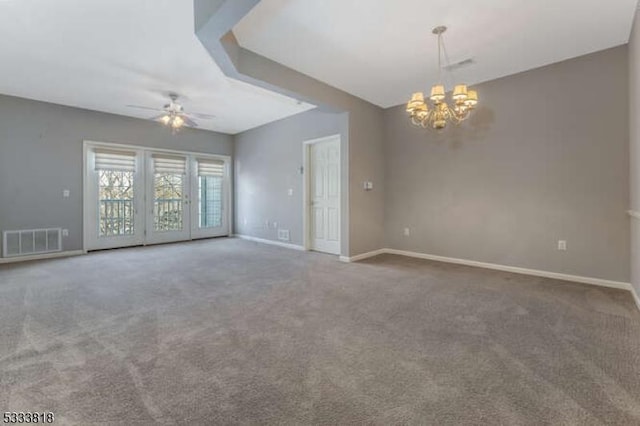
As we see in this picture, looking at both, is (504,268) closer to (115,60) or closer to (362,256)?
(362,256)

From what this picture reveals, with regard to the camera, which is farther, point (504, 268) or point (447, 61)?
point (504, 268)

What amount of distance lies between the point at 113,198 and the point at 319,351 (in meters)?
6.00

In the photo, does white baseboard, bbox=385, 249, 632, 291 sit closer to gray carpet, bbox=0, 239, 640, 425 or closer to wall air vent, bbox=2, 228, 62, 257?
gray carpet, bbox=0, 239, 640, 425

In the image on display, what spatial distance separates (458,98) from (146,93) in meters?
4.75

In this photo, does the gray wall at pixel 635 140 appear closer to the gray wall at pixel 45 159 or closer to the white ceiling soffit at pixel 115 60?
the white ceiling soffit at pixel 115 60

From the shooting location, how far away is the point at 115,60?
3.76 m

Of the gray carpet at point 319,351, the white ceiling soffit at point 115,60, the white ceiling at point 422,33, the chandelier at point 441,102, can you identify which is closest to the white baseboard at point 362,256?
the gray carpet at point 319,351

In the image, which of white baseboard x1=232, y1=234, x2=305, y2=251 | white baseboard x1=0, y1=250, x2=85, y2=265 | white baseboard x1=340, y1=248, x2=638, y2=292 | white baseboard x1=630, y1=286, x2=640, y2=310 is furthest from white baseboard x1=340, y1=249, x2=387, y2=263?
white baseboard x1=0, y1=250, x2=85, y2=265

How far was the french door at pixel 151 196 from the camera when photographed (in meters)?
5.92

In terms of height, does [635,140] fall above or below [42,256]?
above

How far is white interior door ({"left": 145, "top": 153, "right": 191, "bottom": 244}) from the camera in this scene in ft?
21.6

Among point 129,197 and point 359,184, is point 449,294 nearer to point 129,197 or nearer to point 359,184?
point 359,184

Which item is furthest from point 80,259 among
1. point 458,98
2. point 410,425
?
point 458,98

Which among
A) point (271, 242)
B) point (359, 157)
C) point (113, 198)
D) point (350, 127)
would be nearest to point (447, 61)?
point (350, 127)
